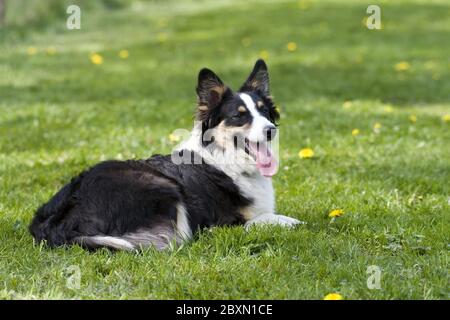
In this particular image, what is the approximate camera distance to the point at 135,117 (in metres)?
9.26

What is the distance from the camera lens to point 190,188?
17.0 feet

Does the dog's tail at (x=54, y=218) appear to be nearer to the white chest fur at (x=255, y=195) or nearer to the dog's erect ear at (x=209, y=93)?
the dog's erect ear at (x=209, y=93)

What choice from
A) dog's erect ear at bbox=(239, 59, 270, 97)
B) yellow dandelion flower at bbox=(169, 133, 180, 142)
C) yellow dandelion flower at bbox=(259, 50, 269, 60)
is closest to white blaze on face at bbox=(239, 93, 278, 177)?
dog's erect ear at bbox=(239, 59, 270, 97)

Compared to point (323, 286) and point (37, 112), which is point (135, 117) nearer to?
point (37, 112)

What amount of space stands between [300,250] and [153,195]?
1.05 m

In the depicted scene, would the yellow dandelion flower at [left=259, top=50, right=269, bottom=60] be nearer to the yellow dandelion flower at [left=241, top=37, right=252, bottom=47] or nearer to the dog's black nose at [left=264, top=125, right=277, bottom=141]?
the yellow dandelion flower at [left=241, top=37, right=252, bottom=47]

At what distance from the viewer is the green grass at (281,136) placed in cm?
428

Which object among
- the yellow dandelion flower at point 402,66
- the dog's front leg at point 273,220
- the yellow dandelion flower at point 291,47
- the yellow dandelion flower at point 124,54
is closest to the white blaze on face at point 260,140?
the dog's front leg at point 273,220

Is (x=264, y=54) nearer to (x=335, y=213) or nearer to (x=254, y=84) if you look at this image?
(x=254, y=84)

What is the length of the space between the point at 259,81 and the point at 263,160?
0.67 m

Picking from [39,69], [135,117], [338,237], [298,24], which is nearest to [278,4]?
[298,24]

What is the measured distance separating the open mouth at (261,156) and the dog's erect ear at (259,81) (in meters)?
0.48

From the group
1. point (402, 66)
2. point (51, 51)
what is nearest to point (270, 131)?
point (402, 66)

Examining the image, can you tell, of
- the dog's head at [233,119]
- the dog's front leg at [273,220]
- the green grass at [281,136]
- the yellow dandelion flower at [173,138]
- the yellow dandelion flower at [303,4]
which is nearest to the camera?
the green grass at [281,136]
